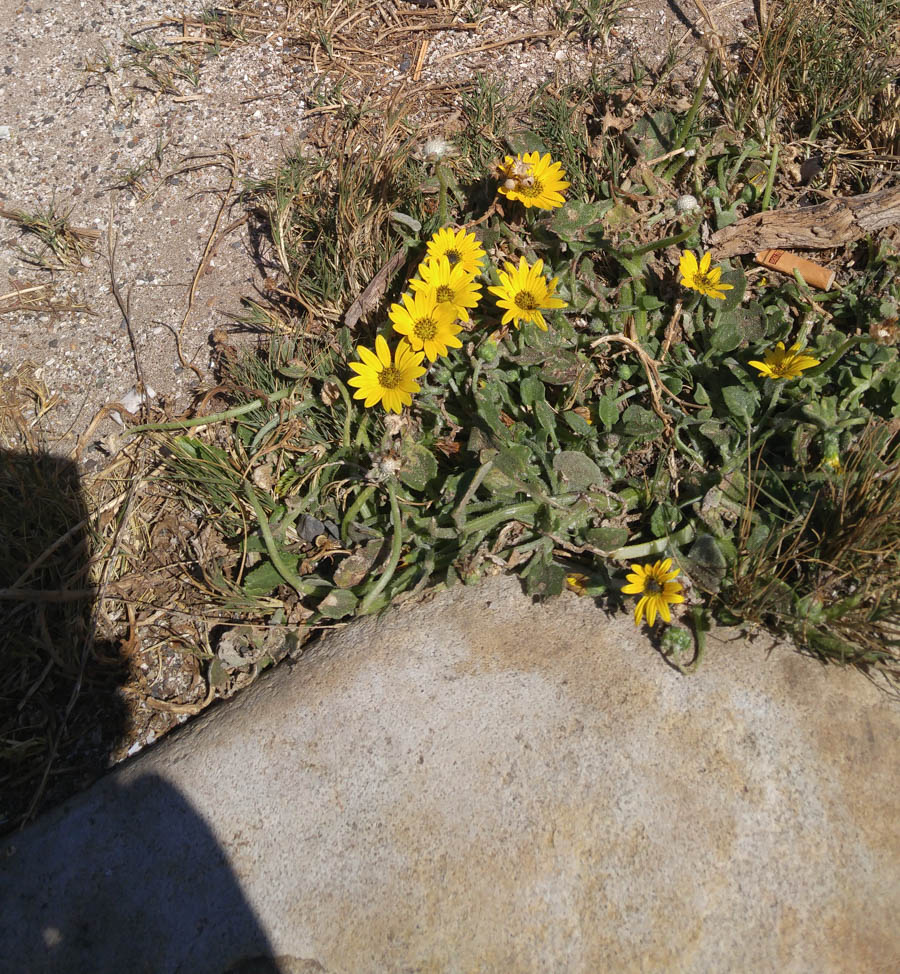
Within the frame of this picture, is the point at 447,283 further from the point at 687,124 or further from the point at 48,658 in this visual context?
the point at 48,658

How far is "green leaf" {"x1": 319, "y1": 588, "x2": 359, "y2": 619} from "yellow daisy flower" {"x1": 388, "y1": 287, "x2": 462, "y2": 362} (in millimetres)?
691

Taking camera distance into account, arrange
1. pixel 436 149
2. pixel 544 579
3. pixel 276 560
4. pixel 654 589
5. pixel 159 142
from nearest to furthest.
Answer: pixel 654 589, pixel 544 579, pixel 276 560, pixel 436 149, pixel 159 142

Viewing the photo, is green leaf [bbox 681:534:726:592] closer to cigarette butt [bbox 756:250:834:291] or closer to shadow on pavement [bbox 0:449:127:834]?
cigarette butt [bbox 756:250:834:291]

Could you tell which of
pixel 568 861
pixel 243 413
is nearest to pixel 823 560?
pixel 568 861

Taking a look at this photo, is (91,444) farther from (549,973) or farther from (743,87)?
(743,87)

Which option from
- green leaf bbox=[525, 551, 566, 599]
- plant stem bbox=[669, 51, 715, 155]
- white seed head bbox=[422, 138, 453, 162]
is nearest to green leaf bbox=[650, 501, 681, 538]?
green leaf bbox=[525, 551, 566, 599]

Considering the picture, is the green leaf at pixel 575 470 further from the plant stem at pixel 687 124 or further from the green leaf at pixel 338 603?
the plant stem at pixel 687 124

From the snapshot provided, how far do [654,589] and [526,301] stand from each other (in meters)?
0.90

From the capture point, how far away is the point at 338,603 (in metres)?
2.19

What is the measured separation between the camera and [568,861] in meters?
1.72

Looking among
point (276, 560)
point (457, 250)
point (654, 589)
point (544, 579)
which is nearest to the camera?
point (654, 589)

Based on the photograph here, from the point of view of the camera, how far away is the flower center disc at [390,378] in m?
2.26

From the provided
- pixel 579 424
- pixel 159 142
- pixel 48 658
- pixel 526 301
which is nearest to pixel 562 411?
pixel 579 424

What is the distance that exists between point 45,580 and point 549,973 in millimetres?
1779
